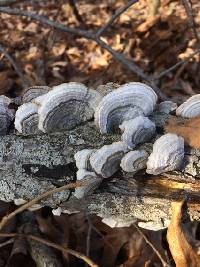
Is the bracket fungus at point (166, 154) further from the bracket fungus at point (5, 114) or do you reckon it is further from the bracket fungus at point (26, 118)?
the bracket fungus at point (5, 114)

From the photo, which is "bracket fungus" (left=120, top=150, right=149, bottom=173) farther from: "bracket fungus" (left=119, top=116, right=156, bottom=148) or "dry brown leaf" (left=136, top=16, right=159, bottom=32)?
"dry brown leaf" (left=136, top=16, right=159, bottom=32)

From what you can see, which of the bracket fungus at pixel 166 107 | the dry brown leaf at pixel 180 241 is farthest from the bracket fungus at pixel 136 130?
the dry brown leaf at pixel 180 241

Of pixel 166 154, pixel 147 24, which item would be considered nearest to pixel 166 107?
pixel 166 154

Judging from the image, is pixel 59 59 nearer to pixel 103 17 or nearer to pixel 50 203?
pixel 103 17

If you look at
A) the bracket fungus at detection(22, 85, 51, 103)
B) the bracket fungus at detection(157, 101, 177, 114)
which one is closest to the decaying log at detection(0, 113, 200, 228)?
the bracket fungus at detection(157, 101, 177, 114)

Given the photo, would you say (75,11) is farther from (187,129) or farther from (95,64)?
(187,129)

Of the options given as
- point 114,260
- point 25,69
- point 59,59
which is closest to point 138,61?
point 59,59
